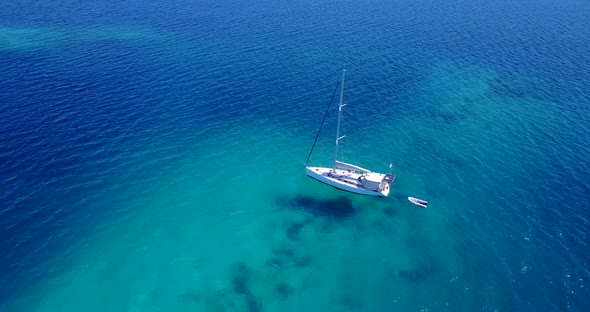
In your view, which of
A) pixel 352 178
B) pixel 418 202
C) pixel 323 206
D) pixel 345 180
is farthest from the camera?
pixel 352 178

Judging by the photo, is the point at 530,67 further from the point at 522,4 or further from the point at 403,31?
the point at 522,4

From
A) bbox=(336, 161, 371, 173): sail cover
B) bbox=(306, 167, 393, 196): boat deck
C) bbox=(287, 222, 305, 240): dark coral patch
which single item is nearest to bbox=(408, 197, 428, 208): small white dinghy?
bbox=(306, 167, 393, 196): boat deck

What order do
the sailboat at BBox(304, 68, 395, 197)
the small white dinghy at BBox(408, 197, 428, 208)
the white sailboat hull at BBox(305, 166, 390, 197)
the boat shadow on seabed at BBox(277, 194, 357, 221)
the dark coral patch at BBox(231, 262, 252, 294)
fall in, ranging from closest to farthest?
the dark coral patch at BBox(231, 262, 252, 294), the boat shadow on seabed at BBox(277, 194, 357, 221), the sailboat at BBox(304, 68, 395, 197), the small white dinghy at BBox(408, 197, 428, 208), the white sailboat hull at BBox(305, 166, 390, 197)

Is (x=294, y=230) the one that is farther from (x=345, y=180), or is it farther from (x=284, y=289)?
(x=345, y=180)

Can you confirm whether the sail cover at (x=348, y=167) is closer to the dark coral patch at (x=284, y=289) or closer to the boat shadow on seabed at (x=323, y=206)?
the boat shadow on seabed at (x=323, y=206)

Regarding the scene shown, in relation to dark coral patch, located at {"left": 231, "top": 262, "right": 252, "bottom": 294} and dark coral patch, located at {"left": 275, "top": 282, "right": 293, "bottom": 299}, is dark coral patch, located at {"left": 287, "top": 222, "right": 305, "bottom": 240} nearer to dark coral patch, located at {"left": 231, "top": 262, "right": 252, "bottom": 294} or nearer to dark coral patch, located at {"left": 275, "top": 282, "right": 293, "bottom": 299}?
dark coral patch, located at {"left": 231, "top": 262, "right": 252, "bottom": 294}

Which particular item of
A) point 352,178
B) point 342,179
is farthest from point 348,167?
point 342,179

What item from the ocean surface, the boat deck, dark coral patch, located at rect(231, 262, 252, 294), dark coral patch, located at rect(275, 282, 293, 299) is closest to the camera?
dark coral patch, located at rect(275, 282, 293, 299)

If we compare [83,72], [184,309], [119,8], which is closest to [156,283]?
[184,309]
